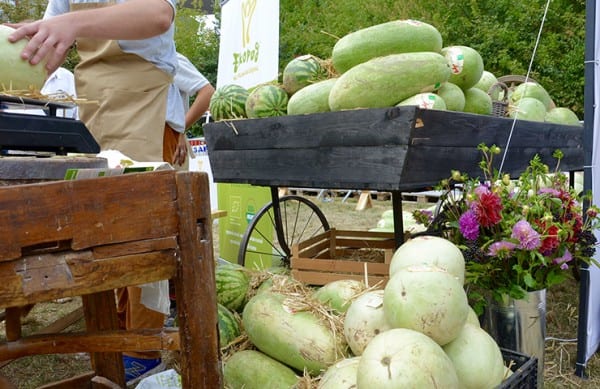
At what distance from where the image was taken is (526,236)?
2.07 meters

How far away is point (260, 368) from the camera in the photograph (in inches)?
81.5

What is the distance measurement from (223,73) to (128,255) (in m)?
4.26

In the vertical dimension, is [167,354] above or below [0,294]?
below

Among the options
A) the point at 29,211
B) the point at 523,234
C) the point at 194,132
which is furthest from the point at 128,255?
the point at 194,132

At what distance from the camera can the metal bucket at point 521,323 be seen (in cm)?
220

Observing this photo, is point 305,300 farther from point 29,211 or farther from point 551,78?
point 551,78

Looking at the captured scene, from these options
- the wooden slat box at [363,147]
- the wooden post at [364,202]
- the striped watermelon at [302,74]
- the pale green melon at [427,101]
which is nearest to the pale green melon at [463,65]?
the wooden slat box at [363,147]

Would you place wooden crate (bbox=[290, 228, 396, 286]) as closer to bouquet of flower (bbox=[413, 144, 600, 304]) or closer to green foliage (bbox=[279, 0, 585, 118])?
bouquet of flower (bbox=[413, 144, 600, 304])

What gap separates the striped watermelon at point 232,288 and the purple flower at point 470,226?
3.76 feet

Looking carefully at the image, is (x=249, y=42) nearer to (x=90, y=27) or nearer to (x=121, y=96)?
(x=121, y=96)

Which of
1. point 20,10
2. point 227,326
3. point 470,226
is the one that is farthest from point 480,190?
point 20,10

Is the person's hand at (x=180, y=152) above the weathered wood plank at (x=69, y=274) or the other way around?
above

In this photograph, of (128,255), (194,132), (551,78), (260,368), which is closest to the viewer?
(128,255)

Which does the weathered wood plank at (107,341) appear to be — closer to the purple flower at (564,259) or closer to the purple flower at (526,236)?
the purple flower at (526,236)
